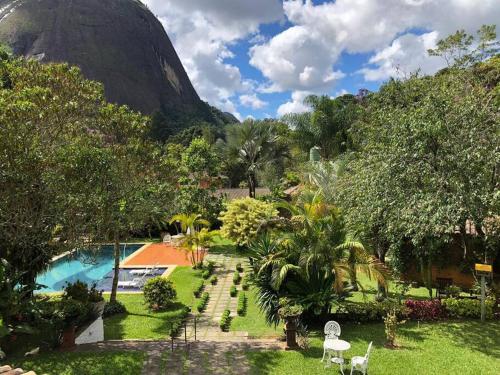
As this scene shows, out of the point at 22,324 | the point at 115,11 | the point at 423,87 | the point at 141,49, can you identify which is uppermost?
the point at 115,11

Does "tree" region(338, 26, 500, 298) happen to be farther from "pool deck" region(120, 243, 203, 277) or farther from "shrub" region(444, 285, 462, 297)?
"pool deck" region(120, 243, 203, 277)

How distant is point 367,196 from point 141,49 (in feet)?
320

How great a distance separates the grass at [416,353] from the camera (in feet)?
28.3

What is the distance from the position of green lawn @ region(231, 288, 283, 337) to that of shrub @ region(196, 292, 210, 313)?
1.52 metres

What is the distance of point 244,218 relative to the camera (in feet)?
69.9

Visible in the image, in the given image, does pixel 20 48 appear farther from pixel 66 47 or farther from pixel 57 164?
pixel 57 164

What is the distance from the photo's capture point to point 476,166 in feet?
35.1

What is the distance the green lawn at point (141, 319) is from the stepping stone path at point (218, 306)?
2.46ft

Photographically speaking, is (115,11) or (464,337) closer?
(464,337)

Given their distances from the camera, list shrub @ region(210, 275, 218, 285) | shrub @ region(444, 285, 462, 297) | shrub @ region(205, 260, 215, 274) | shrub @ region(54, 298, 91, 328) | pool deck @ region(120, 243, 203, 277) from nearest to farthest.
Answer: shrub @ region(54, 298, 91, 328) < shrub @ region(444, 285, 462, 297) < shrub @ region(210, 275, 218, 285) < shrub @ region(205, 260, 215, 274) < pool deck @ region(120, 243, 203, 277)

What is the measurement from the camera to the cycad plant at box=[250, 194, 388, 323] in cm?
1093

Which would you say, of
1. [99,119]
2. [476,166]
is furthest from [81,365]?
[476,166]

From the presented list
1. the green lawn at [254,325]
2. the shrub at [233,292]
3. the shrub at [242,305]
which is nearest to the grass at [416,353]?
the green lawn at [254,325]

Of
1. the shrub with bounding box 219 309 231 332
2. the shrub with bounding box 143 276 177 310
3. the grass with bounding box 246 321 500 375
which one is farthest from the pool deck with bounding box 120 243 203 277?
the grass with bounding box 246 321 500 375
